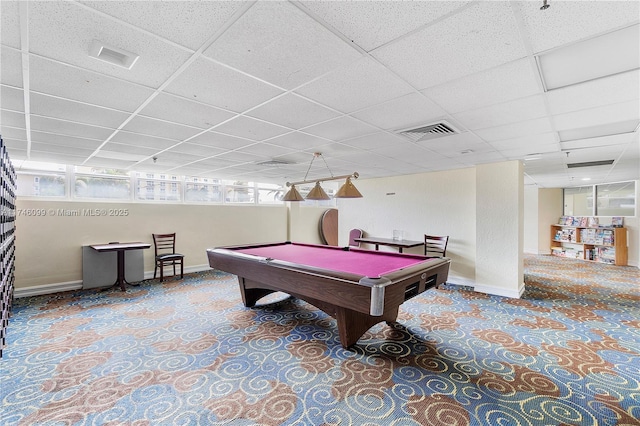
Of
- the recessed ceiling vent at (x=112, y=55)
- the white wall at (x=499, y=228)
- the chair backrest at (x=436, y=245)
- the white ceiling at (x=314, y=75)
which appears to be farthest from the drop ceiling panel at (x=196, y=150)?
the white wall at (x=499, y=228)

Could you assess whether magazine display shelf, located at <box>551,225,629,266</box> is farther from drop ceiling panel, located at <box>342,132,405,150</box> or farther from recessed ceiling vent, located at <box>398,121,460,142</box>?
drop ceiling panel, located at <box>342,132,405,150</box>

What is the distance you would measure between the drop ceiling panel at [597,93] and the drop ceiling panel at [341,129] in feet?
5.40

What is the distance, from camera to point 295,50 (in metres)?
1.73

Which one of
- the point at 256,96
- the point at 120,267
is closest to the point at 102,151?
the point at 120,267

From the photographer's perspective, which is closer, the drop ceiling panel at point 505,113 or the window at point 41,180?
the drop ceiling panel at point 505,113

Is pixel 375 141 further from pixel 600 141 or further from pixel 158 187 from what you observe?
pixel 158 187

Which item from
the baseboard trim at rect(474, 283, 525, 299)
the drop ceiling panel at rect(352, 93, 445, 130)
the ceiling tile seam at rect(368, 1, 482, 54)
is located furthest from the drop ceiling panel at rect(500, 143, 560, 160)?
the ceiling tile seam at rect(368, 1, 482, 54)

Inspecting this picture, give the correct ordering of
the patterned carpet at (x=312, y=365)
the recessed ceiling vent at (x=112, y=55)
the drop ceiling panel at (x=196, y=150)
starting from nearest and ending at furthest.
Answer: the recessed ceiling vent at (x=112, y=55) → the patterned carpet at (x=312, y=365) → the drop ceiling panel at (x=196, y=150)

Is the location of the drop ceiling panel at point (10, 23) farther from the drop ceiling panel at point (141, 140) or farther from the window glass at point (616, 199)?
the window glass at point (616, 199)

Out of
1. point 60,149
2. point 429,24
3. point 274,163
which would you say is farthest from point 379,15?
point 60,149

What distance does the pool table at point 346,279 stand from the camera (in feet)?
8.04

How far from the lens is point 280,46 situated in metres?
1.69

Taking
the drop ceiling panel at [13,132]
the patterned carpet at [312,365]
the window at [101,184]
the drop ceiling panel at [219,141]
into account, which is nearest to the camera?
the patterned carpet at [312,365]

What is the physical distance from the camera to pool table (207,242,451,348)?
245 centimetres
